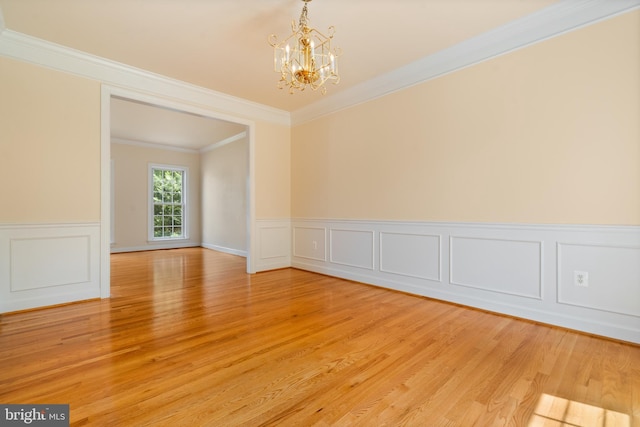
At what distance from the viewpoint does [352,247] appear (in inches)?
173

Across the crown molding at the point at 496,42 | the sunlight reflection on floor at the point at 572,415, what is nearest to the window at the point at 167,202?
the crown molding at the point at 496,42

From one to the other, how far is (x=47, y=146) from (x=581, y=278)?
5.28 m

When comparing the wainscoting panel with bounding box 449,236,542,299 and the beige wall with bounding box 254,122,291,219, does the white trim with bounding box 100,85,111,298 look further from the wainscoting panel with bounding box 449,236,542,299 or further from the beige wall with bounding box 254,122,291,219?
the wainscoting panel with bounding box 449,236,542,299

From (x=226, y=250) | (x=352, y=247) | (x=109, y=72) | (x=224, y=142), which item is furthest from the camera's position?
(x=224, y=142)

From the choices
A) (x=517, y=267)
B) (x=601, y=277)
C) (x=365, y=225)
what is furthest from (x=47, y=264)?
(x=601, y=277)

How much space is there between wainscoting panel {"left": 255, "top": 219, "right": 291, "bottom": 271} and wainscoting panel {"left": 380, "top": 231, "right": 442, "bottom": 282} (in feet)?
6.50

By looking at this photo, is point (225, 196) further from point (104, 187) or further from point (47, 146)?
point (47, 146)

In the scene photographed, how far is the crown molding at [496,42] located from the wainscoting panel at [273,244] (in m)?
2.33

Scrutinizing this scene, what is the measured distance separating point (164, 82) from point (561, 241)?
4.76 metres

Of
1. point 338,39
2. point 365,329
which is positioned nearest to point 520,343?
point 365,329

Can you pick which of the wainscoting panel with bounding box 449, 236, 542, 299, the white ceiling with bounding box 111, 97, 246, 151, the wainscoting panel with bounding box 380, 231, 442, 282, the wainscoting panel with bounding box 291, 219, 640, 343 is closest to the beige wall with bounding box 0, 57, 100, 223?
the white ceiling with bounding box 111, 97, 246, 151

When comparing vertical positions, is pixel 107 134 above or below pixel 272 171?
above

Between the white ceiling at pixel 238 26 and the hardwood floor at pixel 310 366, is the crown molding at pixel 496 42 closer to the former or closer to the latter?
the white ceiling at pixel 238 26

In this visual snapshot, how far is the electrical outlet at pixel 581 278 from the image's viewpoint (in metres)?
2.50
